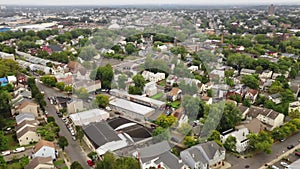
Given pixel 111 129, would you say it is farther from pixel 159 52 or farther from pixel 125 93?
pixel 159 52

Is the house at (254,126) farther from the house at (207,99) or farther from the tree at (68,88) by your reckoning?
the tree at (68,88)

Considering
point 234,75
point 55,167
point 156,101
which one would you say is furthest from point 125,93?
point 234,75

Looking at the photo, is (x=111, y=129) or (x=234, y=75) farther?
(x=234, y=75)

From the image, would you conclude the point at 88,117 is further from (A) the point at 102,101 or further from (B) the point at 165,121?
(B) the point at 165,121

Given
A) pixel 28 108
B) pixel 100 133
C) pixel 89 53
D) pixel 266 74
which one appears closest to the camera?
pixel 100 133

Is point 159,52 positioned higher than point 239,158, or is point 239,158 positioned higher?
Result: point 159,52

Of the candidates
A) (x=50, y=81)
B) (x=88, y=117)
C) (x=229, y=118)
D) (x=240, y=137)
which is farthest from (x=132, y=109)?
(x=50, y=81)
